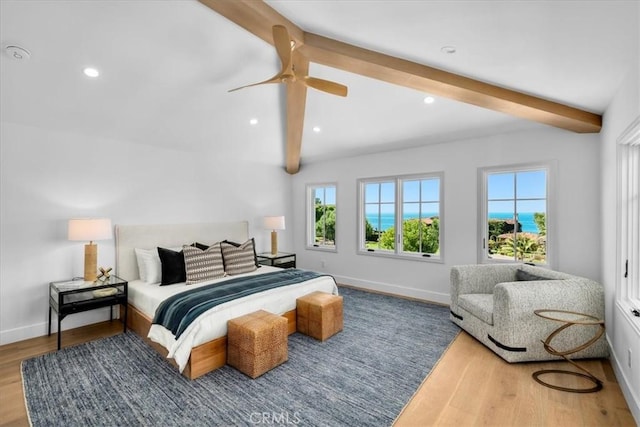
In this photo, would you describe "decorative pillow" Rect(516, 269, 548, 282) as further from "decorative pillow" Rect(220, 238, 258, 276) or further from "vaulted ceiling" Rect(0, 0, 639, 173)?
"decorative pillow" Rect(220, 238, 258, 276)

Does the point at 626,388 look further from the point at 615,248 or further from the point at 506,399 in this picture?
the point at 615,248

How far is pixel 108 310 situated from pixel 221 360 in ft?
7.10

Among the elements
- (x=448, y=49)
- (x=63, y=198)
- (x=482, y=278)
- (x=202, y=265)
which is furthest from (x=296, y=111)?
(x=482, y=278)

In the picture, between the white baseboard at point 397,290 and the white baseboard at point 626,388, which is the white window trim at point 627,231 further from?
the white baseboard at point 397,290

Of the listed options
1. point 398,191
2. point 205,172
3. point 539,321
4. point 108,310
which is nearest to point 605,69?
point 539,321

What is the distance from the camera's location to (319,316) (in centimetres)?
→ 321

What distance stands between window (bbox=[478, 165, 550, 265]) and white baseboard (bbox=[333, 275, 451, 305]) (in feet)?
2.80

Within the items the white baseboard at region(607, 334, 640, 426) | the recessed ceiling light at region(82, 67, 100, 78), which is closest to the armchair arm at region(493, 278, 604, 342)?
the white baseboard at region(607, 334, 640, 426)

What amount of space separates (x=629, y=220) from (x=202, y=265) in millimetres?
4255

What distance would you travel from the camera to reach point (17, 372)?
260 cm

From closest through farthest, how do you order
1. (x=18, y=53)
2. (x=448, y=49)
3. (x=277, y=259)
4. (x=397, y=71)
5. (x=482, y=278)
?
(x=448, y=49) → (x=18, y=53) → (x=397, y=71) → (x=482, y=278) → (x=277, y=259)

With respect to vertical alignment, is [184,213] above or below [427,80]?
below

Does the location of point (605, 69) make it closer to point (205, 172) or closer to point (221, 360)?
point (221, 360)

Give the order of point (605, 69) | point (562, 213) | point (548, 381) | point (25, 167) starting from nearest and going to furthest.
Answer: point (605, 69), point (548, 381), point (25, 167), point (562, 213)
